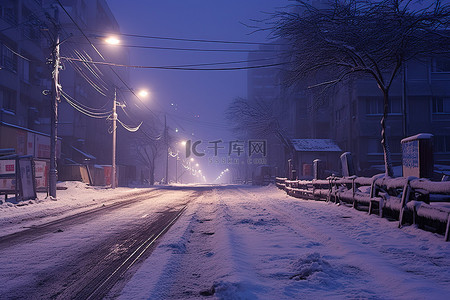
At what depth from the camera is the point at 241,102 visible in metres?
42.2

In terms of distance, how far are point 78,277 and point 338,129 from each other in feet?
132

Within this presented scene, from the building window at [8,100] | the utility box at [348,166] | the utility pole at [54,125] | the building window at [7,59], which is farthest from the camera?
the building window at [8,100]

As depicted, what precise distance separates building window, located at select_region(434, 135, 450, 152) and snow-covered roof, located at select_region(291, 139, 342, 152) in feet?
30.5

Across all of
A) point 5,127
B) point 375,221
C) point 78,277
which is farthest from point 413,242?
point 5,127

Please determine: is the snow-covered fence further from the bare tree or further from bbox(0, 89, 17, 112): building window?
bbox(0, 89, 17, 112): building window

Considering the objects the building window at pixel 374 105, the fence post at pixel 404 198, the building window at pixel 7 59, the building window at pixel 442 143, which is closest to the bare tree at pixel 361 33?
the fence post at pixel 404 198

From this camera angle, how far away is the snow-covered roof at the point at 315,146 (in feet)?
128

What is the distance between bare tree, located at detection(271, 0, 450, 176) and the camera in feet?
33.9

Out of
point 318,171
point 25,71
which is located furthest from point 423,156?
point 25,71

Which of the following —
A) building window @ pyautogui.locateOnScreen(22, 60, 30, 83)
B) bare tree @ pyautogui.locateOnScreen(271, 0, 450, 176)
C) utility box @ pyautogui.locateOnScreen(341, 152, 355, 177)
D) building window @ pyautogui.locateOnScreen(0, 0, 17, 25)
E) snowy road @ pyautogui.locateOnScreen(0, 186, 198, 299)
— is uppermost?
building window @ pyautogui.locateOnScreen(0, 0, 17, 25)

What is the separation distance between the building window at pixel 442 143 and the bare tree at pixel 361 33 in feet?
78.1

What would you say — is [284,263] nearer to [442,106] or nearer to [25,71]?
[442,106]

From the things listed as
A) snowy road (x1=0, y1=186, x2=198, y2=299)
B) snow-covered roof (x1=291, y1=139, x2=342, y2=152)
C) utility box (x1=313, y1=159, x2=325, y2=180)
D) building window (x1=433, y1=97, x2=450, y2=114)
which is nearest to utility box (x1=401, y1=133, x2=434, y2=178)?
snowy road (x1=0, y1=186, x2=198, y2=299)

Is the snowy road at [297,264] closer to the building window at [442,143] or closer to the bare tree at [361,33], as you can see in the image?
the bare tree at [361,33]
